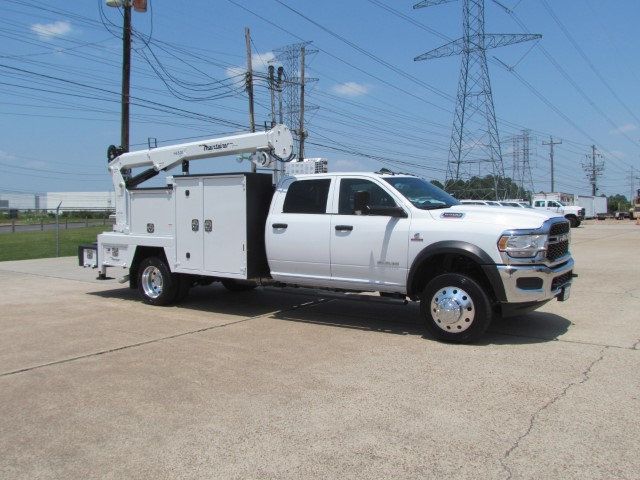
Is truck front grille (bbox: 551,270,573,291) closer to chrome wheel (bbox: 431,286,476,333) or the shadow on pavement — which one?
the shadow on pavement

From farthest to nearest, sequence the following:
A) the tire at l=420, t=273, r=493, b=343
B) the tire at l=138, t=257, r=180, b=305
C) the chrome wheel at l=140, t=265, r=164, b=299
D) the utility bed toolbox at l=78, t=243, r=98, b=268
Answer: the utility bed toolbox at l=78, t=243, r=98, b=268
the chrome wheel at l=140, t=265, r=164, b=299
the tire at l=138, t=257, r=180, b=305
the tire at l=420, t=273, r=493, b=343

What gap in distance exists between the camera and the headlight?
21.7 ft

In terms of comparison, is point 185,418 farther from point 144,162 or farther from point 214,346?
point 144,162

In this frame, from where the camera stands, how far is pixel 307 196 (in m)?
8.27

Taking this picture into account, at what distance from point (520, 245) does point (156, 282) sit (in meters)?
5.98

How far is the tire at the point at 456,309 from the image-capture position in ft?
22.2

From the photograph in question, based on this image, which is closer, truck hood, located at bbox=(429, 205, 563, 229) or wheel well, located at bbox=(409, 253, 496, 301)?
truck hood, located at bbox=(429, 205, 563, 229)

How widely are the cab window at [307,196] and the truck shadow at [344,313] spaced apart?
47.7 inches

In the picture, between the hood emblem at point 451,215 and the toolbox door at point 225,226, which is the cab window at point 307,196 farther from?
the hood emblem at point 451,215

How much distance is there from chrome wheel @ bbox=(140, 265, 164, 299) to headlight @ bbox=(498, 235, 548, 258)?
→ 564cm

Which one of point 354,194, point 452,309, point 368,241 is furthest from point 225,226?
point 452,309

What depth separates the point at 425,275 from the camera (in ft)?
24.4

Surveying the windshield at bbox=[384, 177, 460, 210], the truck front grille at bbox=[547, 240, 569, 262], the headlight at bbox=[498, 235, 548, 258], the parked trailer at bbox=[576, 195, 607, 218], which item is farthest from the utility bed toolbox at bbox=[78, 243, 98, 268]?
the parked trailer at bbox=[576, 195, 607, 218]

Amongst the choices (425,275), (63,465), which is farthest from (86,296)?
(63,465)
